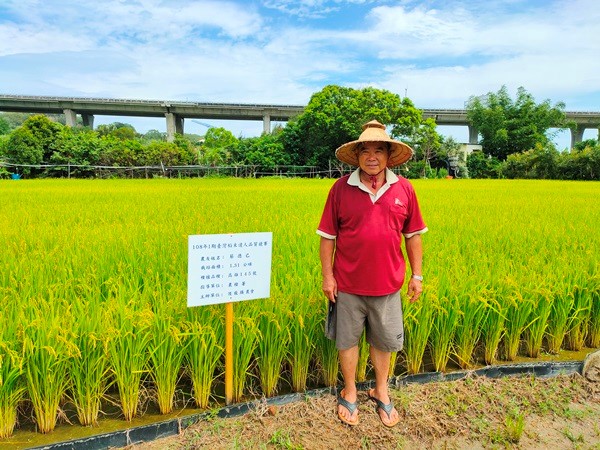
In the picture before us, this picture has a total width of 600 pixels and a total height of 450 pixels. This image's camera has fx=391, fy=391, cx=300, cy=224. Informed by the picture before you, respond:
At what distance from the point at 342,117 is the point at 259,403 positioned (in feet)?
83.3

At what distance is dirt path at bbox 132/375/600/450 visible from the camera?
1816 millimetres

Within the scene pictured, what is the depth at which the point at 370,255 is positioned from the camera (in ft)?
6.13

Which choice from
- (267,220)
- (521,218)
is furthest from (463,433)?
(521,218)

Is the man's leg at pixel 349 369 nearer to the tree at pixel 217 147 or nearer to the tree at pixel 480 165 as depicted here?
the tree at pixel 217 147

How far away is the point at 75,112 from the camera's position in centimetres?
3900

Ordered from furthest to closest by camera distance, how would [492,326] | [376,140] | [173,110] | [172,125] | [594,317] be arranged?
[172,125] → [173,110] → [594,317] → [492,326] → [376,140]

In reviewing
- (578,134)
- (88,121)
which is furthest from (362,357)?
(578,134)

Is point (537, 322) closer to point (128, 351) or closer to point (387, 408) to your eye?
point (387, 408)

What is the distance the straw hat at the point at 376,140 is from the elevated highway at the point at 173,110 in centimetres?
3850

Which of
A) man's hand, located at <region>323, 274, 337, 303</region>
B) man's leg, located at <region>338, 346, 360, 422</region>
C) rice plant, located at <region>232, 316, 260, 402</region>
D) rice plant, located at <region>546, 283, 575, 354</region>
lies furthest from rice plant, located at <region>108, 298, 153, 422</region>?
rice plant, located at <region>546, 283, 575, 354</region>

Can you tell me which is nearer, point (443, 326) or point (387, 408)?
point (387, 408)

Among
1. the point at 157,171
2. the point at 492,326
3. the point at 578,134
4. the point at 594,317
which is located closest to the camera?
the point at 492,326

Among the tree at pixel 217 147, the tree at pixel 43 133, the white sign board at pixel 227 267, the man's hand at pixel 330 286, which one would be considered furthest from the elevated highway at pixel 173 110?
the man's hand at pixel 330 286

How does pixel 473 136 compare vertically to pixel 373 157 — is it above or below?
above
